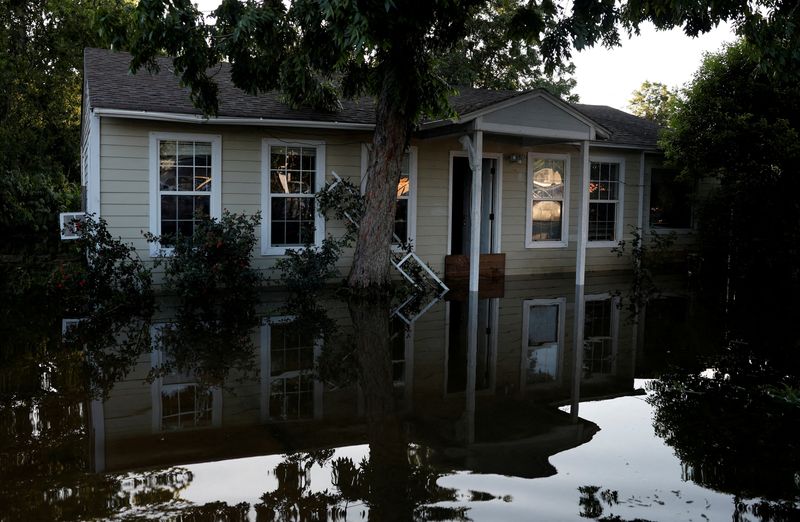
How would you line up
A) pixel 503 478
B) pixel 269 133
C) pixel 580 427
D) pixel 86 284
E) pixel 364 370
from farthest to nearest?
1. pixel 269 133
2. pixel 86 284
3. pixel 364 370
4. pixel 580 427
5. pixel 503 478

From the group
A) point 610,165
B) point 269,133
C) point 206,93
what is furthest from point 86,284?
point 610,165

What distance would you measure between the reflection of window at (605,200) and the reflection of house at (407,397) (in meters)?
6.50

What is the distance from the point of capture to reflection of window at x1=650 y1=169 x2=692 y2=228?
53.8ft

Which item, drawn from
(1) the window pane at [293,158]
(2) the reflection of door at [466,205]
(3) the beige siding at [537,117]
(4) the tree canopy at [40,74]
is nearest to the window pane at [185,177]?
(1) the window pane at [293,158]

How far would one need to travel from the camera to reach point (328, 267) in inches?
485

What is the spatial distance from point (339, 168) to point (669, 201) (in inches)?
334

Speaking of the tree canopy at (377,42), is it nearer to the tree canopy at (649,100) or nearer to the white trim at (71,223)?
the white trim at (71,223)

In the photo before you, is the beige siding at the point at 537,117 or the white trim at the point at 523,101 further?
the beige siding at the point at 537,117

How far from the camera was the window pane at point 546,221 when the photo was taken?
14.8 meters

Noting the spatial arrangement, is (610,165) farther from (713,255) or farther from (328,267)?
(328,267)

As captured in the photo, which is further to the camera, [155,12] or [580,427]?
[155,12]

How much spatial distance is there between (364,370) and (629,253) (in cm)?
1063

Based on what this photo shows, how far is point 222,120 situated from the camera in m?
11.2

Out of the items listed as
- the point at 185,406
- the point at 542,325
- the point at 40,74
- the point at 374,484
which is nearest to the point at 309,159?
the point at 542,325
